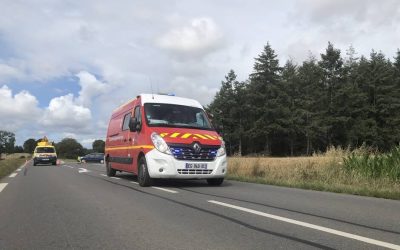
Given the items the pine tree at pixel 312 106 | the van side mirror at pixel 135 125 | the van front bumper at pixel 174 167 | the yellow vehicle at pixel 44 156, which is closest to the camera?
the van front bumper at pixel 174 167

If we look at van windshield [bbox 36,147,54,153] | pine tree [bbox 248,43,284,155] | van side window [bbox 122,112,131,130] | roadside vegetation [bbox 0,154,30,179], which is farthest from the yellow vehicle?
pine tree [bbox 248,43,284,155]

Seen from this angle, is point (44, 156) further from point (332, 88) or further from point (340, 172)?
point (332, 88)

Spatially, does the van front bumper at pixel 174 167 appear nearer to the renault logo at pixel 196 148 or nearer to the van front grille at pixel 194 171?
the van front grille at pixel 194 171

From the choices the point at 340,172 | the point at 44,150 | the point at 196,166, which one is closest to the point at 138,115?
the point at 196,166

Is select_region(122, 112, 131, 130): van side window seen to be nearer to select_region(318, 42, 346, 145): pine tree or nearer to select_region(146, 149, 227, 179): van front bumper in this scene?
select_region(146, 149, 227, 179): van front bumper

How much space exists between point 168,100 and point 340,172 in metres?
5.70

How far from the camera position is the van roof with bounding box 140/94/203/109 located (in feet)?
48.4

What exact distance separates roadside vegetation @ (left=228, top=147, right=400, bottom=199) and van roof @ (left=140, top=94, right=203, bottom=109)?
10.3ft

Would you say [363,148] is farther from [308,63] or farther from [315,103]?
[308,63]

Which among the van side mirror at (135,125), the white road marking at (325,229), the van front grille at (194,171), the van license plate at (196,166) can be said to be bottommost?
the white road marking at (325,229)

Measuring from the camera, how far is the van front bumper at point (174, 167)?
12.8 meters

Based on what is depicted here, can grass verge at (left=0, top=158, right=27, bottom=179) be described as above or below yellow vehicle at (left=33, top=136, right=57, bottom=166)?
below

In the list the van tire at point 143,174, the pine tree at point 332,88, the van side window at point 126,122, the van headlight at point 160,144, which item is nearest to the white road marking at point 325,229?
the van headlight at point 160,144

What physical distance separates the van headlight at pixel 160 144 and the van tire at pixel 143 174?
2.46 ft
